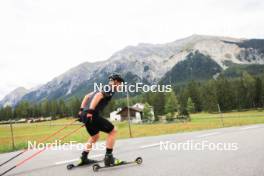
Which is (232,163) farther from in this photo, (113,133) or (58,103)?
(58,103)

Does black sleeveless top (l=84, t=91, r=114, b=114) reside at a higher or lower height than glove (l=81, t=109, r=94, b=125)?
higher

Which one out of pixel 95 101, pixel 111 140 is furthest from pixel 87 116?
pixel 111 140

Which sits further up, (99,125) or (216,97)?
(216,97)

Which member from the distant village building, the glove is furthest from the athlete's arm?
the distant village building

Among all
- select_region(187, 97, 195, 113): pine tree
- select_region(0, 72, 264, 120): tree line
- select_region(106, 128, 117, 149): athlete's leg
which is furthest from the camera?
select_region(187, 97, 195, 113): pine tree

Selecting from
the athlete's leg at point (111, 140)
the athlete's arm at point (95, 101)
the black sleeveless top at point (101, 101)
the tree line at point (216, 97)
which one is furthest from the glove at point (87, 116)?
the tree line at point (216, 97)

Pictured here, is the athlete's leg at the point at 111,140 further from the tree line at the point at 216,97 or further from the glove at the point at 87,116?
the tree line at the point at 216,97

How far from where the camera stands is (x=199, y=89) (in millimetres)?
118062

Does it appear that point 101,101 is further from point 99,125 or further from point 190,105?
point 190,105

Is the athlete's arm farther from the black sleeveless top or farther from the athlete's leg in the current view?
the athlete's leg

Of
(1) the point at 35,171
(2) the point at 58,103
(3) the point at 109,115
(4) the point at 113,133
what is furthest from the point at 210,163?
(2) the point at 58,103

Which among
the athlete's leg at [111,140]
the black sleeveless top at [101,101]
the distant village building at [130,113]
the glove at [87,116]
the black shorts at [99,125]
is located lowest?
the distant village building at [130,113]

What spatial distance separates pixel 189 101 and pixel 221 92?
11407mm

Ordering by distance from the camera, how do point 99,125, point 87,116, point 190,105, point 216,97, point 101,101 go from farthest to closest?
point 190,105, point 216,97, point 99,125, point 101,101, point 87,116
